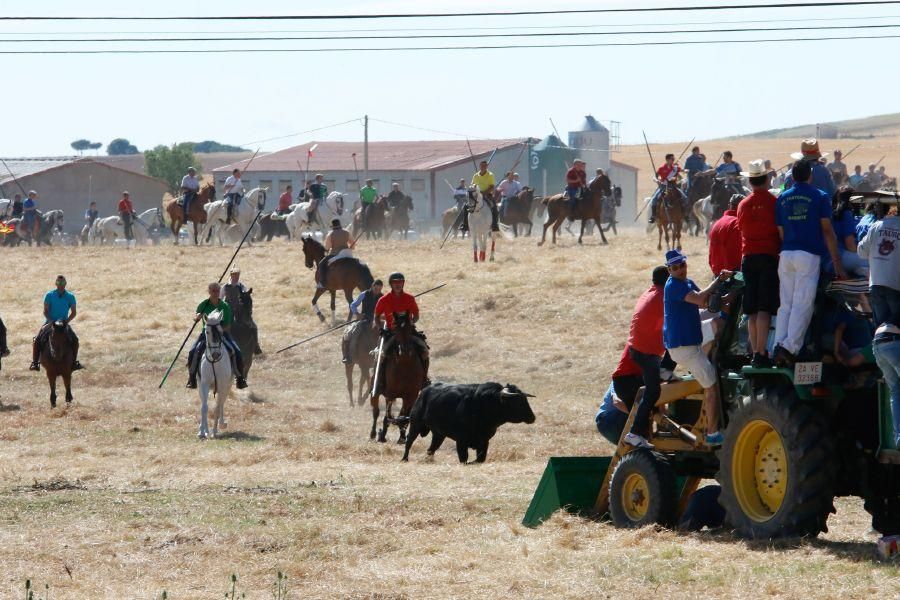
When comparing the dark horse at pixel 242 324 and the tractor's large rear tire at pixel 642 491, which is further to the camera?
the dark horse at pixel 242 324

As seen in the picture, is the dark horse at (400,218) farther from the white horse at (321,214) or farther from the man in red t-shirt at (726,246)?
the man in red t-shirt at (726,246)

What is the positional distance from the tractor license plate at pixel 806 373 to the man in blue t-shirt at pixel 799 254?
115 mm

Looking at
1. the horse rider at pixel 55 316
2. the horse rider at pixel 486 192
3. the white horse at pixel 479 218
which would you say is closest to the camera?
the horse rider at pixel 55 316

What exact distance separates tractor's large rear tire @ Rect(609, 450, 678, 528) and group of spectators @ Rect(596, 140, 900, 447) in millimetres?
243

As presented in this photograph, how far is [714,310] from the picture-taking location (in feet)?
36.5

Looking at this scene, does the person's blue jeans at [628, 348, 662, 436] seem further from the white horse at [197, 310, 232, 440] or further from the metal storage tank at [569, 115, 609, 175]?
the metal storage tank at [569, 115, 609, 175]

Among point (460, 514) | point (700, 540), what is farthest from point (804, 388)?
point (460, 514)

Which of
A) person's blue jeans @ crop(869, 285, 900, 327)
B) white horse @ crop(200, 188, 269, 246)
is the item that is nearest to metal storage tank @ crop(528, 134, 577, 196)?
white horse @ crop(200, 188, 269, 246)

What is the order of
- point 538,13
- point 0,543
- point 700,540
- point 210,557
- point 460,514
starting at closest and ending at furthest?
point 700,540
point 210,557
point 0,543
point 460,514
point 538,13

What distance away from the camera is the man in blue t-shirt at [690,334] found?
1103 centimetres

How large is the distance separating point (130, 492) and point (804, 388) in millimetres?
7776

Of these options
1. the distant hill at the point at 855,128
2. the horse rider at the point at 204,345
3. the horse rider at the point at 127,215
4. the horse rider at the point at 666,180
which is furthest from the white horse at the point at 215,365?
the distant hill at the point at 855,128

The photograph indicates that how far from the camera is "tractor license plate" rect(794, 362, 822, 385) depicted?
32.7 ft

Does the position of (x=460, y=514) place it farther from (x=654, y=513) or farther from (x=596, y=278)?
(x=596, y=278)
